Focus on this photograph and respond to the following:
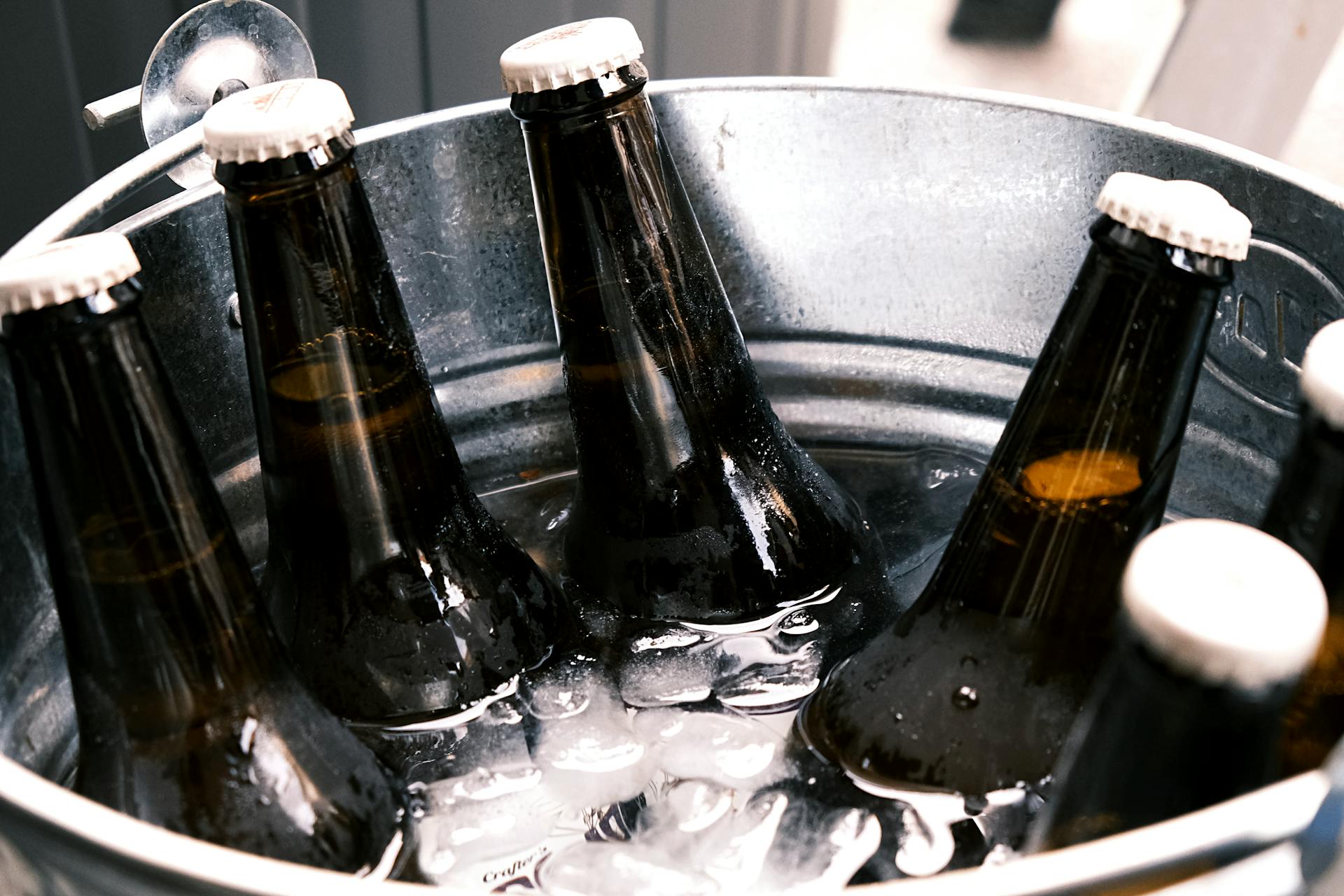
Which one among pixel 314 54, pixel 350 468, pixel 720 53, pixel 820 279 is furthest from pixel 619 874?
pixel 720 53

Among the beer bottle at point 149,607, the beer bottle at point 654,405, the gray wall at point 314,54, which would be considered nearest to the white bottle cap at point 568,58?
the beer bottle at point 654,405

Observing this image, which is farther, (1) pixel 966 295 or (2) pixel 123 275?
(1) pixel 966 295

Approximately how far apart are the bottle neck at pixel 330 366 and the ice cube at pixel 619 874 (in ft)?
0.39

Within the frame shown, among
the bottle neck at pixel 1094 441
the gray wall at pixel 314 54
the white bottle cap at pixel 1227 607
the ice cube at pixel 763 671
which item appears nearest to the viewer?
the white bottle cap at pixel 1227 607

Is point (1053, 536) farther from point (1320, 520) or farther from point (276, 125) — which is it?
point (276, 125)

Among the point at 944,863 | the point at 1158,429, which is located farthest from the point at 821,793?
the point at 1158,429

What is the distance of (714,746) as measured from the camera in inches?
16.1

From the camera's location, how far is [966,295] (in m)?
0.61

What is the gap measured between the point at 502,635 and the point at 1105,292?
9.1 inches

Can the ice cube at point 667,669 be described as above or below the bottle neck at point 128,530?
below

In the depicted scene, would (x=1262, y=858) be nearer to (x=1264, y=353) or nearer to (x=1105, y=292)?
(x=1105, y=292)

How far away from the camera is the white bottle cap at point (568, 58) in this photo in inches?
14.7

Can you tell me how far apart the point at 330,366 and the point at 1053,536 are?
0.23 m

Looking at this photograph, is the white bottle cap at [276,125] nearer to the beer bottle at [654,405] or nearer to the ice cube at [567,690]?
the beer bottle at [654,405]
